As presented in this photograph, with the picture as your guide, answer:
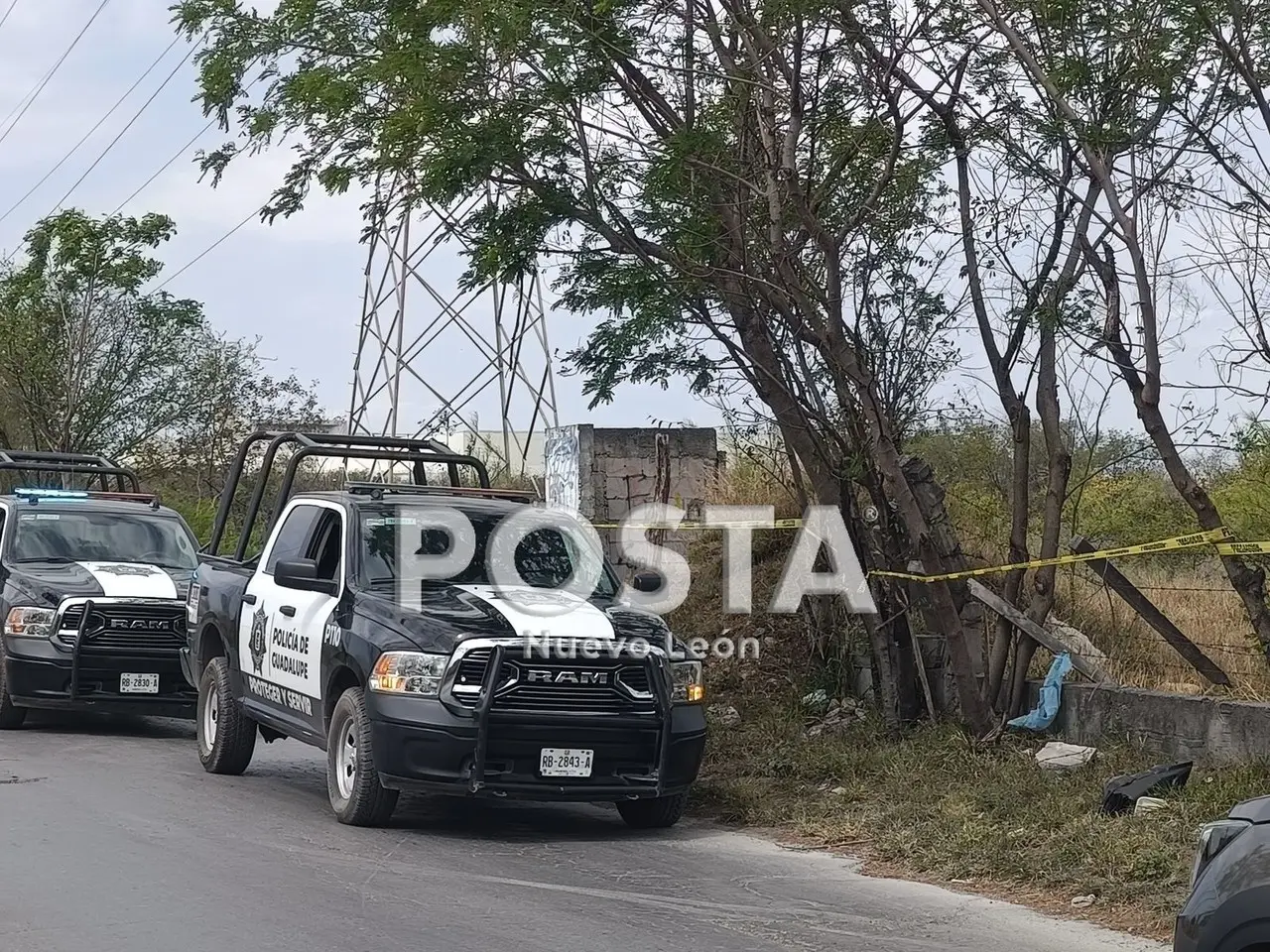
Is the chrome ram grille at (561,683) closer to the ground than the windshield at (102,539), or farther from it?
closer to the ground

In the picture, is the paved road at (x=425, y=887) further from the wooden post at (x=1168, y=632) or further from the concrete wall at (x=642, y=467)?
the concrete wall at (x=642, y=467)

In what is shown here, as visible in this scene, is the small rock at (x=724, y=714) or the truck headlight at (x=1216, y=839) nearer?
the truck headlight at (x=1216, y=839)

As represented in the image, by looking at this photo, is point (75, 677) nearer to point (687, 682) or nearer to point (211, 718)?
point (211, 718)

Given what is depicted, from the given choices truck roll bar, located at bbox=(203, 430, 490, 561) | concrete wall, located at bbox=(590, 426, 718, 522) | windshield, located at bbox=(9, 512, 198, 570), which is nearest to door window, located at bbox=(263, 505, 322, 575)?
truck roll bar, located at bbox=(203, 430, 490, 561)

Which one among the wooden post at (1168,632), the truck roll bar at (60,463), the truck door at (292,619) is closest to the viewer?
the truck door at (292,619)

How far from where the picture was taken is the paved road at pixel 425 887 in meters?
6.92

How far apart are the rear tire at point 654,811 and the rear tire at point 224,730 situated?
3.01 m

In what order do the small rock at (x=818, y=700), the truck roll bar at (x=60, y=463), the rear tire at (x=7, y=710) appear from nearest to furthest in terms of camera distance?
the small rock at (x=818, y=700)
the rear tire at (x=7, y=710)
the truck roll bar at (x=60, y=463)

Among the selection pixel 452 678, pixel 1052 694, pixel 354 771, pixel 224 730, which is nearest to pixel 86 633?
pixel 224 730

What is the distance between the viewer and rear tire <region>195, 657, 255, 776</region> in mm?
11430

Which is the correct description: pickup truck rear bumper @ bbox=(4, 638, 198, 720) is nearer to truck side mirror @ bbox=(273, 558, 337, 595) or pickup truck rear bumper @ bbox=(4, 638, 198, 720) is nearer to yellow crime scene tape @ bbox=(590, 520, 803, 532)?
truck side mirror @ bbox=(273, 558, 337, 595)

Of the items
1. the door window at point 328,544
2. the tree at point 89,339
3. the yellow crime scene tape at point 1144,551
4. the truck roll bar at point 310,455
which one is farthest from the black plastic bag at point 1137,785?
the tree at point 89,339

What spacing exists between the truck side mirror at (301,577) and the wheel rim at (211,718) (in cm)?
178

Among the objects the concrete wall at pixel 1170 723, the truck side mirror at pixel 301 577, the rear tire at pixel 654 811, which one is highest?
the truck side mirror at pixel 301 577
